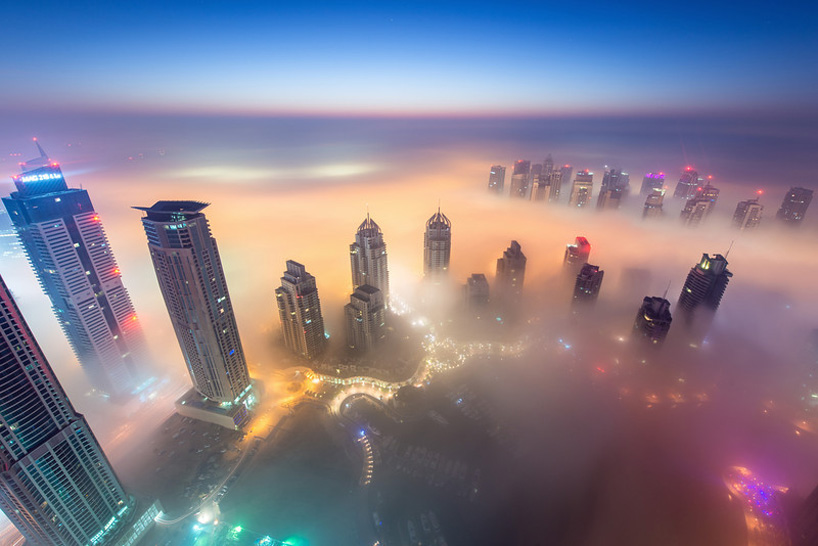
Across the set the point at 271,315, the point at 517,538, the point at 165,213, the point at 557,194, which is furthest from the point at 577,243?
the point at 165,213

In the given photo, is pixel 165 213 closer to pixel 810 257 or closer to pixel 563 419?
pixel 563 419

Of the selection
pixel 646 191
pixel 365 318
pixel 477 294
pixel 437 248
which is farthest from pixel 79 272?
pixel 646 191

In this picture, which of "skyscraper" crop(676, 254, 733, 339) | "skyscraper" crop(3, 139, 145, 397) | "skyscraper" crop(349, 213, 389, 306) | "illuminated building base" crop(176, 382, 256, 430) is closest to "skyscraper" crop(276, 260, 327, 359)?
"illuminated building base" crop(176, 382, 256, 430)

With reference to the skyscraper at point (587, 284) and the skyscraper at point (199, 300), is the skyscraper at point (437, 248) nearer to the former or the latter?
the skyscraper at point (587, 284)

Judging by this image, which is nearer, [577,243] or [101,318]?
[101,318]

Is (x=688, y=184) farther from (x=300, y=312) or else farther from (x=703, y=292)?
(x=300, y=312)

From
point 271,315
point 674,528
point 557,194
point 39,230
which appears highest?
point 39,230
